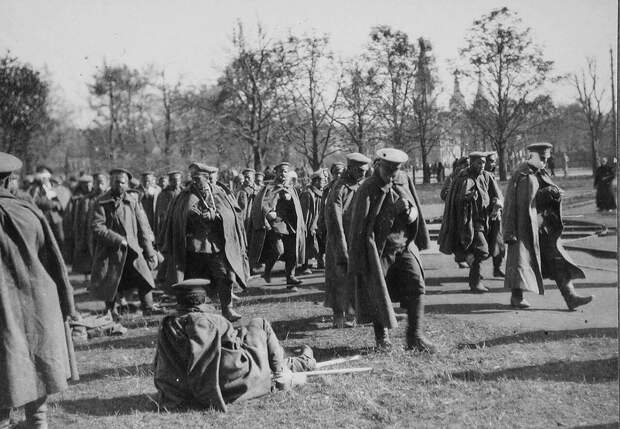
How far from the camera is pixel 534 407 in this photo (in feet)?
15.3

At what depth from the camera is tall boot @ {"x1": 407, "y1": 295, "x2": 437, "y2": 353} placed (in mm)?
6258

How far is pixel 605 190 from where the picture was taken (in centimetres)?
1942

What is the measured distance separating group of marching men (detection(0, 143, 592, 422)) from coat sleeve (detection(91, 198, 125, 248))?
2cm

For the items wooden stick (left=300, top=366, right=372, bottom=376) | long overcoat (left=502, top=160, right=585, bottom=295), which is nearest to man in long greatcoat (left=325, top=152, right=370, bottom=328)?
wooden stick (left=300, top=366, right=372, bottom=376)

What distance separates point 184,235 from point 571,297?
494 centimetres

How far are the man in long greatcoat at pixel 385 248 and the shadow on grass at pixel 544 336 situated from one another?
0.66 metres

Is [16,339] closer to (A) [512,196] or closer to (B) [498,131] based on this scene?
(A) [512,196]

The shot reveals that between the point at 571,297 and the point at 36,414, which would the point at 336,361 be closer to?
the point at 36,414

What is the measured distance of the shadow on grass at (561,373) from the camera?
5207 millimetres

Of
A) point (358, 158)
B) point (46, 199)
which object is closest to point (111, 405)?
point (358, 158)

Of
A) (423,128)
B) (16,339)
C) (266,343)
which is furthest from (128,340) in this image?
(423,128)

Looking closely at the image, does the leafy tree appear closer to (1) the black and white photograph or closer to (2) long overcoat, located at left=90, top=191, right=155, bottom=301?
(1) the black and white photograph

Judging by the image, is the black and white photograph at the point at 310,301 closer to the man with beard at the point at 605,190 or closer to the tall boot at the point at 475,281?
the tall boot at the point at 475,281

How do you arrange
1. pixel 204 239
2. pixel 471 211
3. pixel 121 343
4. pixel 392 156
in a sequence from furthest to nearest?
1. pixel 471 211
2. pixel 204 239
3. pixel 121 343
4. pixel 392 156
